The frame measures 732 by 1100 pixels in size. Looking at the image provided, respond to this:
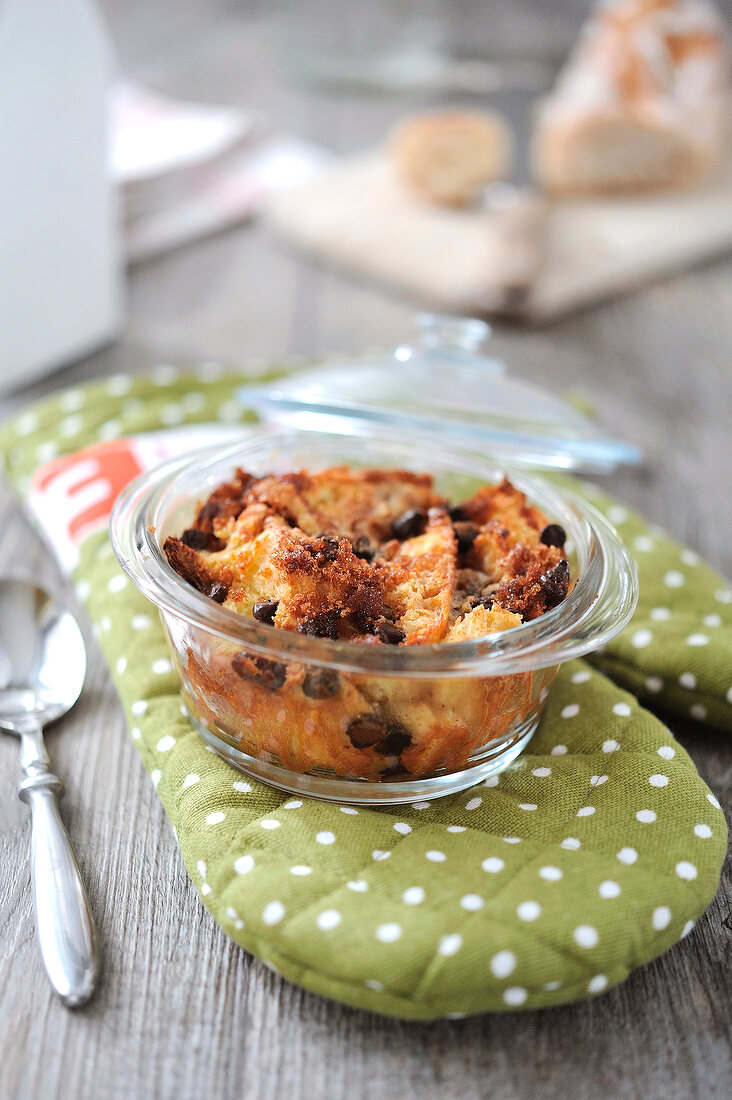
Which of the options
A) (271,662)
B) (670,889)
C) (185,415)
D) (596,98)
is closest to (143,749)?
(271,662)

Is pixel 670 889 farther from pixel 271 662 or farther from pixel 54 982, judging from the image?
pixel 54 982

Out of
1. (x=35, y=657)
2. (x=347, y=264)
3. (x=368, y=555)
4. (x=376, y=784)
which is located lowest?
(x=347, y=264)

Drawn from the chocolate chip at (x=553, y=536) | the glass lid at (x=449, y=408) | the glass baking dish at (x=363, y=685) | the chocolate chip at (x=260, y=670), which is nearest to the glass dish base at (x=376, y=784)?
the glass baking dish at (x=363, y=685)

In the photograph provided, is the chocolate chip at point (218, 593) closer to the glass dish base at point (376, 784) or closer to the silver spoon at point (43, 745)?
the glass dish base at point (376, 784)

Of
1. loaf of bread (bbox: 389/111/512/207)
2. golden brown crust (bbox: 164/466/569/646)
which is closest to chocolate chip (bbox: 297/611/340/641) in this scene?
golden brown crust (bbox: 164/466/569/646)

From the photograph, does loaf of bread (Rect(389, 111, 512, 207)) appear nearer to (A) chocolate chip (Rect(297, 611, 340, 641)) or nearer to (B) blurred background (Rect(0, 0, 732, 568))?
(B) blurred background (Rect(0, 0, 732, 568))

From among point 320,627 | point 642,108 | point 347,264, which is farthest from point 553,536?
point 642,108

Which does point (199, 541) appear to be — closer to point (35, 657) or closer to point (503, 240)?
point (35, 657)
